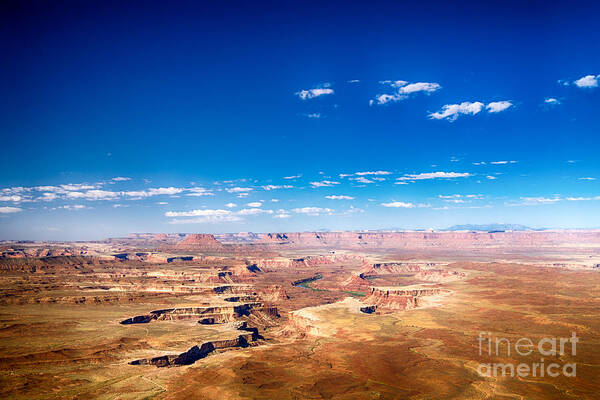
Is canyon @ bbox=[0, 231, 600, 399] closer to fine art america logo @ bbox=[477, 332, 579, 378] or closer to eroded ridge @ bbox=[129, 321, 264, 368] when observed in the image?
eroded ridge @ bbox=[129, 321, 264, 368]

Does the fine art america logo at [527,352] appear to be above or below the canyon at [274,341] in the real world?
above

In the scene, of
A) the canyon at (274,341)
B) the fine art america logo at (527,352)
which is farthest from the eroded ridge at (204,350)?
the fine art america logo at (527,352)

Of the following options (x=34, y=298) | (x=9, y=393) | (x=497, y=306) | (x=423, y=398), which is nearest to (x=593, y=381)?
(x=423, y=398)

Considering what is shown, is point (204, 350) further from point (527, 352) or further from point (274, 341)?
point (527, 352)

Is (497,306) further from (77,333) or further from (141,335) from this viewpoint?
(77,333)

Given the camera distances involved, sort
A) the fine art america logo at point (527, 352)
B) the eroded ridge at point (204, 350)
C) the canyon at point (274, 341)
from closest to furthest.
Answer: the canyon at point (274, 341) → the fine art america logo at point (527, 352) → the eroded ridge at point (204, 350)

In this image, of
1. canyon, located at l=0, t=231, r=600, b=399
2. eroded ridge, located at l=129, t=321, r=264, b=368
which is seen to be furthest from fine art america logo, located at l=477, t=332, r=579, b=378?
eroded ridge, located at l=129, t=321, r=264, b=368

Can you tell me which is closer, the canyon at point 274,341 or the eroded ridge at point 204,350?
the canyon at point 274,341

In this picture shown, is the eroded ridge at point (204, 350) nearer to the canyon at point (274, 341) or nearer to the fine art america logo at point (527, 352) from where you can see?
the canyon at point (274, 341)
